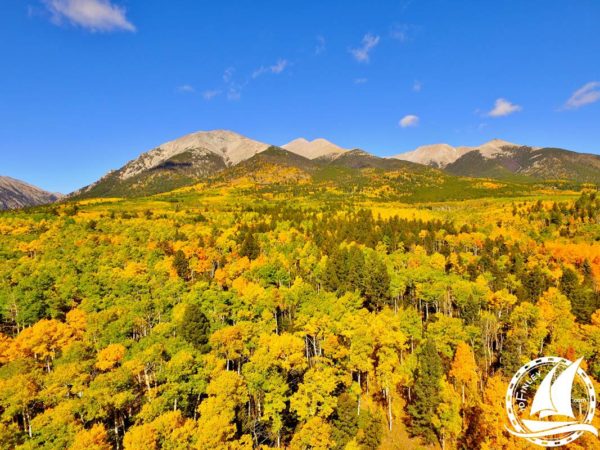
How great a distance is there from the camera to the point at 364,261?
108125mm

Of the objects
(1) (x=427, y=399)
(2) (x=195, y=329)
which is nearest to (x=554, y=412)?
(1) (x=427, y=399)

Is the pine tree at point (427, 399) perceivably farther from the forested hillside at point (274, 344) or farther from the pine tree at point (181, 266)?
the pine tree at point (181, 266)

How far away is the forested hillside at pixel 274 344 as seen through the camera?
138ft

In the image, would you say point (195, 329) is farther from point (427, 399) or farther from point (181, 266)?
point (181, 266)

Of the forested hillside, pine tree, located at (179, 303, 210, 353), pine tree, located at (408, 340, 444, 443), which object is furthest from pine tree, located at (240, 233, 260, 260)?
pine tree, located at (408, 340, 444, 443)

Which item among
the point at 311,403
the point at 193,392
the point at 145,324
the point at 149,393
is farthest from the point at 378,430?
the point at 145,324

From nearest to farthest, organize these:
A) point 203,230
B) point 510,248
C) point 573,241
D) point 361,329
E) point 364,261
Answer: point 361,329 → point 364,261 → point 510,248 → point 573,241 → point 203,230

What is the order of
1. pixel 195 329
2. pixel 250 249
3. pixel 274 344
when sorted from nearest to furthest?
pixel 274 344 → pixel 195 329 → pixel 250 249

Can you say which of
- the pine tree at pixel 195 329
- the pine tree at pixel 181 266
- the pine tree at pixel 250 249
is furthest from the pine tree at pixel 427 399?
the pine tree at pixel 250 249

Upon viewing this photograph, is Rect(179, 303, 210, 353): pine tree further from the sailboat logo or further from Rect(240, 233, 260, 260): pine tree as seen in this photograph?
Rect(240, 233, 260, 260): pine tree

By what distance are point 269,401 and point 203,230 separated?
4823 inches

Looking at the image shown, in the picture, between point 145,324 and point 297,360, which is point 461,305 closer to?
point 297,360

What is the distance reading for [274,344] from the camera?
54.8 meters

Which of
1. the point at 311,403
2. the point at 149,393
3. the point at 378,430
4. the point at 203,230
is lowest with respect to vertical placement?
the point at 378,430
